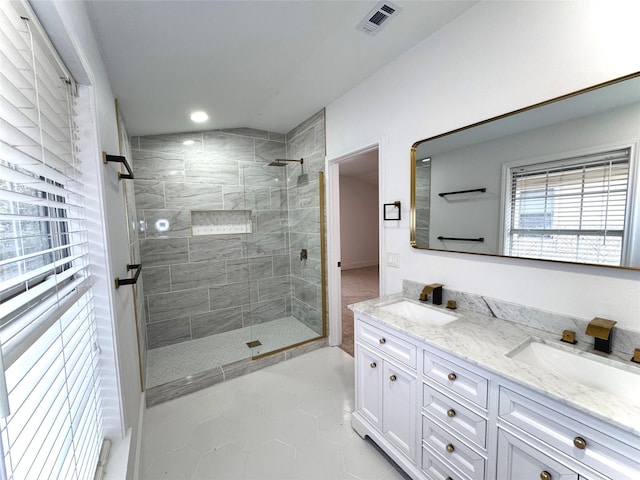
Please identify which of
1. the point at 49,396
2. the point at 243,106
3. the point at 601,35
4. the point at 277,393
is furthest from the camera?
the point at 243,106

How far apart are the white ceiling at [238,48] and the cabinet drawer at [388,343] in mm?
1813

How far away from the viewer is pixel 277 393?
2.29 m

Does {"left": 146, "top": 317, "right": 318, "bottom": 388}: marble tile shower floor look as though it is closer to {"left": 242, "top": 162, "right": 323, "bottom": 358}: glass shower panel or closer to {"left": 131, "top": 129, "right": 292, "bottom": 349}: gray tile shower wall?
{"left": 242, "top": 162, "right": 323, "bottom": 358}: glass shower panel

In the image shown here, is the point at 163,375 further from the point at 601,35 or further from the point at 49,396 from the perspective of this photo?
the point at 601,35

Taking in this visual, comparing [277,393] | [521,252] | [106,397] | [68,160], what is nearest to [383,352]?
[521,252]

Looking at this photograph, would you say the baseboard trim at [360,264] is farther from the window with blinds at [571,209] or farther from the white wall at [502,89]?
the window with blinds at [571,209]

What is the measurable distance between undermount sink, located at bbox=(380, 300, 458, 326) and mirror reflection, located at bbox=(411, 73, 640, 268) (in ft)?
1.41

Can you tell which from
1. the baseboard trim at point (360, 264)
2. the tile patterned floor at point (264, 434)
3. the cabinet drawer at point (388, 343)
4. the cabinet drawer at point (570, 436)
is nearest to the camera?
the cabinet drawer at point (570, 436)

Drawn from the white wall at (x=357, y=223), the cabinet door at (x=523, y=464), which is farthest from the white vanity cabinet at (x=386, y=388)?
the white wall at (x=357, y=223)

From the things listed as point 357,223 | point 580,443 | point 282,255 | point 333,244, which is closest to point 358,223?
point 357,223

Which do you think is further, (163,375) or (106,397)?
(163,375)

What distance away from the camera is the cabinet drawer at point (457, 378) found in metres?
1.14

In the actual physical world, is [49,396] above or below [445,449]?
above

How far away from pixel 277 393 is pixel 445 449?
1.41 metres
